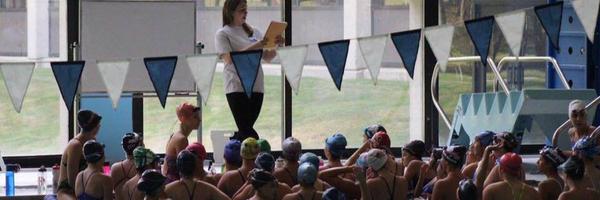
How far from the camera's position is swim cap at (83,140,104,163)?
1097 centimetres

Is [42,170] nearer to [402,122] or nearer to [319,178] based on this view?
[319,178]

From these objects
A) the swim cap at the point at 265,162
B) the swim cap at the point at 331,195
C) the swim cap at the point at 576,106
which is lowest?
the swim cap at the point at 331,195

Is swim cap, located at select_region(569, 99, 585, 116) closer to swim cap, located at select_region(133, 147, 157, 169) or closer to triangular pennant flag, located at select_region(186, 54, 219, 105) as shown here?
triangular pennant flag, located at select_region(186, 54, 219, 105)

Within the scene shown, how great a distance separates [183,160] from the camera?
33.1 feet

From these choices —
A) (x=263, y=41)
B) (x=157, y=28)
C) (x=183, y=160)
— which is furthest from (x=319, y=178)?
(x=157, y=28)

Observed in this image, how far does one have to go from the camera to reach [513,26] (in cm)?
1149

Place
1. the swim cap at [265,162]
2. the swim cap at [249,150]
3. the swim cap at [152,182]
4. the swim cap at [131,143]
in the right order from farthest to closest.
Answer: the swim cap at [131,143] < the swim cap at [249,150] < the swim cap at [265,162] < the swim cap at [152,182]

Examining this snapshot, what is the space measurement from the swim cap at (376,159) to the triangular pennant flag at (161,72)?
255cm

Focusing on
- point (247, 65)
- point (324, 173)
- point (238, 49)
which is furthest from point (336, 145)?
point (238, 49)

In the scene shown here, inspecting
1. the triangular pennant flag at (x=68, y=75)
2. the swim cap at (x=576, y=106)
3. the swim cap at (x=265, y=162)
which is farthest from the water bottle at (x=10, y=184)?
the swim cap at (x=576, y=106)

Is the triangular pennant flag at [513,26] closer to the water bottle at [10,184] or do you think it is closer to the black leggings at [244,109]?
the black leggings at [244,109]

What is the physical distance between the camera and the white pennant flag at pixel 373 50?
12336 mm

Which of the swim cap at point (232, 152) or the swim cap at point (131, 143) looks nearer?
the swim cap at point (232, 152)

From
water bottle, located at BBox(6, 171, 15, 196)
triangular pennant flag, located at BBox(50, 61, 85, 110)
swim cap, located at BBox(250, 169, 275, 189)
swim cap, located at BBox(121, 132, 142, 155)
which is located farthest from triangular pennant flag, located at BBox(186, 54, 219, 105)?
swim cap, located at BBox(250, 169, 275, 189)
